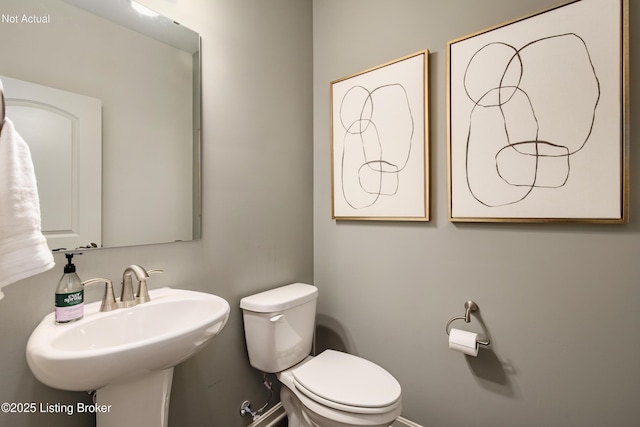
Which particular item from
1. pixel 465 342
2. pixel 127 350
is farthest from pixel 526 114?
pixel 127 350

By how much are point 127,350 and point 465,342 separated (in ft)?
3.94

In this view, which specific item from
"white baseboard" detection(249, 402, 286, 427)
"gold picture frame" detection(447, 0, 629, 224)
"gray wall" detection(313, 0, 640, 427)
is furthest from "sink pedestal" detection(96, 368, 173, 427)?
"gold picture frame" detection(447, 0, 629, 224)

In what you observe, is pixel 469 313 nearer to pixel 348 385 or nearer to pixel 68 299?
pixel 348 385

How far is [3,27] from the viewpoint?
2.77 feet

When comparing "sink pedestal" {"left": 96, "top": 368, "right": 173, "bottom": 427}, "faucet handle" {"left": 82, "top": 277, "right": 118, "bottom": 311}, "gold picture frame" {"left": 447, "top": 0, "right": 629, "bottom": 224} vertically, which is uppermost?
"gold picture frame" {"left": 447, "top": 0, "right": 629, "bottom": 224}

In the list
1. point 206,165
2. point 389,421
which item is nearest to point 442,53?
point 206,165

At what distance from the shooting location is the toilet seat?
1.11 meters

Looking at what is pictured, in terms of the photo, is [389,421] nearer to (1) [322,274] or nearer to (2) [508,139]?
(1) [322,274]

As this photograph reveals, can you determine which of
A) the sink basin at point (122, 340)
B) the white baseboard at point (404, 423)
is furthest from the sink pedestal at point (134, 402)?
the white baseboard at point (404, 423)

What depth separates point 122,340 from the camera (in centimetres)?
95

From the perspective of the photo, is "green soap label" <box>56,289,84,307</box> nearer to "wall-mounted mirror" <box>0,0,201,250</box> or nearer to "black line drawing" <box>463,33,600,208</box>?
"wall-mounted mirror" <box>0,0,201,250</box>

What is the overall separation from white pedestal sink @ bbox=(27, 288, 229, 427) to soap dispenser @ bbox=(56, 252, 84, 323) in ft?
0.08

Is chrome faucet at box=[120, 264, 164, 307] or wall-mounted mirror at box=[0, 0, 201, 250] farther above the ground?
wall-mounted mirror at box=[0, 0, 201, 250]

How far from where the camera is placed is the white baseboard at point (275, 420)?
152 cm
